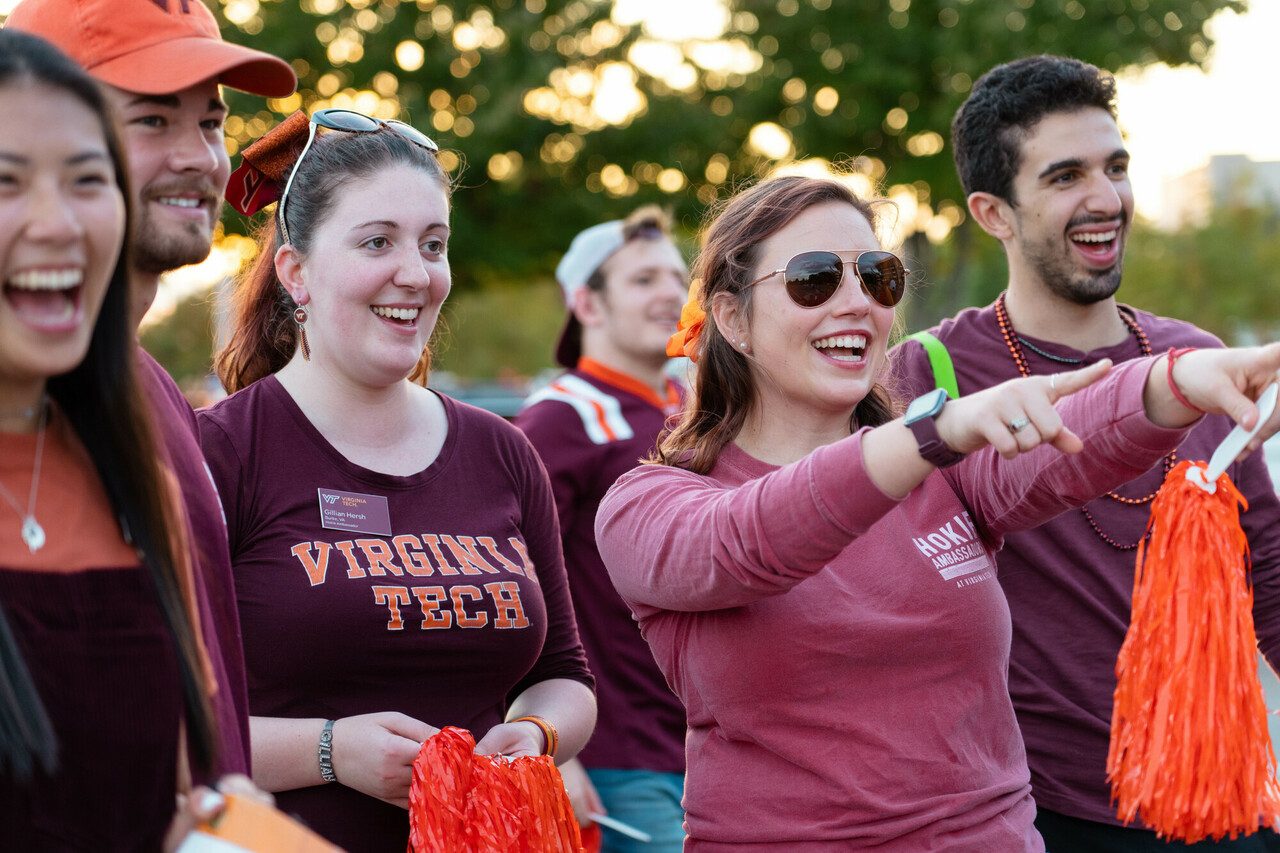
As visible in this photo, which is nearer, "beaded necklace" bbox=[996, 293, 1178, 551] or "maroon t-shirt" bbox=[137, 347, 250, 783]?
"maroon t-shirt" bbox=[137, 347, 250, 783]

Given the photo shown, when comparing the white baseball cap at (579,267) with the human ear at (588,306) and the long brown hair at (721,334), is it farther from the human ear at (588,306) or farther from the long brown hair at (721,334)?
the long brown hair at (721,334)

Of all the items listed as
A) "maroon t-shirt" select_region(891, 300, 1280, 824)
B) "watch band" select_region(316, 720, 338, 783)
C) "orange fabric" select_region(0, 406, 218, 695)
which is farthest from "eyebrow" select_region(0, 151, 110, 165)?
"maroon t-shirt" select_region(891, 300, 1280, 824)

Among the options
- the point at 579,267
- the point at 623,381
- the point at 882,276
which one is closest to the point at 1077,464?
the point at 882,276

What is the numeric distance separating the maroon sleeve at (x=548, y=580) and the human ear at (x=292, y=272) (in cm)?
59

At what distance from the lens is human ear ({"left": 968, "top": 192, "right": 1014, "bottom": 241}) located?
12.6 ft

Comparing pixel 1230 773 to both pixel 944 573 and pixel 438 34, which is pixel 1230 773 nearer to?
pixel 944 573

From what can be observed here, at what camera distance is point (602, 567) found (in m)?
4.62

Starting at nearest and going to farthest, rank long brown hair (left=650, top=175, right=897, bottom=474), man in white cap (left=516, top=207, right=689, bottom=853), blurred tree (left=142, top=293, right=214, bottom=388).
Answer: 1. long brown hair (left=650, top=175, right=897, bottom=474)
2. man in white cap (left=516, top=207, right=689, bottom=853)
3. blurred tree (left=142, top=293, right=214, bottom=388)

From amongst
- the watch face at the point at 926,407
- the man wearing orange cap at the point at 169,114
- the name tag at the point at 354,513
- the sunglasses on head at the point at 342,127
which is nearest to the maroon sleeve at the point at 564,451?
the sunglasses on head at the point at 342,127

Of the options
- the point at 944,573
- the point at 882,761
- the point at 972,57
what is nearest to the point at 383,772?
the point at 882,761

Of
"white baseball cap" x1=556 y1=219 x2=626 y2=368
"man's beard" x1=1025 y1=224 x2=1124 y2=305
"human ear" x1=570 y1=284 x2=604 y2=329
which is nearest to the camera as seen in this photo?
"man's beard" x1=1025 y1=224 x2=1124 y2=305

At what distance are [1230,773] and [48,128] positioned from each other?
2.10 meters

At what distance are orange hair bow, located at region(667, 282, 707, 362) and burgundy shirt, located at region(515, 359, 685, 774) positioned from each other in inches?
43.2

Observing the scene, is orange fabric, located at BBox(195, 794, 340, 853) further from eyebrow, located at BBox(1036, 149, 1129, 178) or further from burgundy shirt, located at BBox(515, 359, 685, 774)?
eyebrow, located at BBox(1036, 149, 1129, 178)
